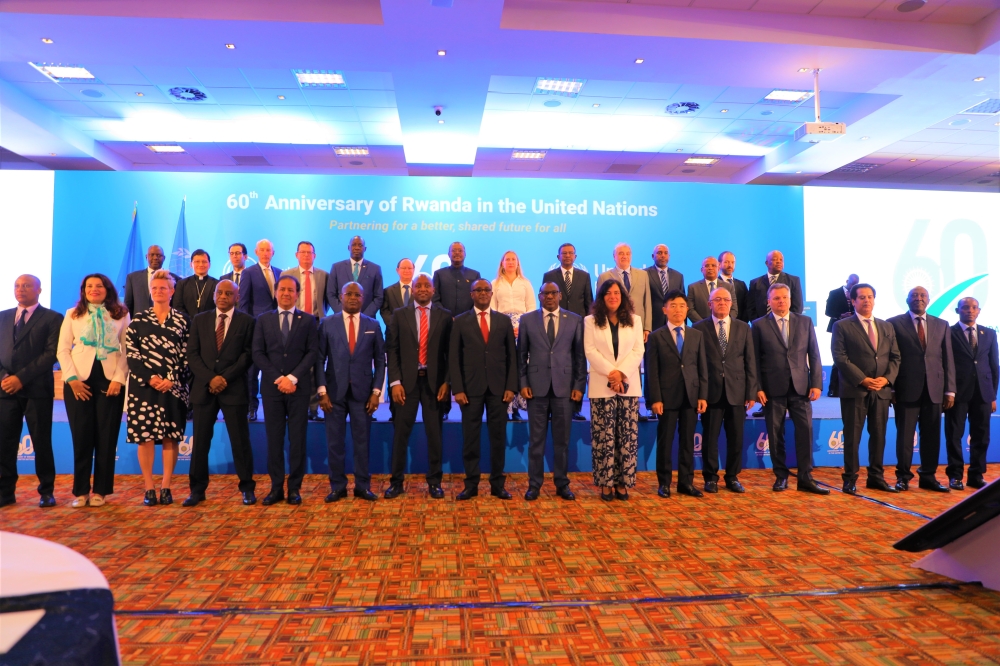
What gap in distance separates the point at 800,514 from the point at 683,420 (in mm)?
1055

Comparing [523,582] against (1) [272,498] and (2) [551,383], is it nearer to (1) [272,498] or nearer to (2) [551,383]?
(2) [551,383]

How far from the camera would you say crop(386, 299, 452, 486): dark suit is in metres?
4.67

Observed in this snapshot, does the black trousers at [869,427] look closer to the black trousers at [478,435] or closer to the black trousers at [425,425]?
the black trousers at [478,435]

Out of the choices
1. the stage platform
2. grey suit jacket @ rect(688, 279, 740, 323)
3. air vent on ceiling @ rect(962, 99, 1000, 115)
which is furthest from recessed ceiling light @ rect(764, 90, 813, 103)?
the stage platform

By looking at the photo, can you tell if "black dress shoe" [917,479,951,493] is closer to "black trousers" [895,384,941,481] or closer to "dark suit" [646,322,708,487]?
"black trousers" [895,384,941,481]

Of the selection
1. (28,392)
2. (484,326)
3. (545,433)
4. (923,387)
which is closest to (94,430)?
(28,392)

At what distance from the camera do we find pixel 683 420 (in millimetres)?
4891

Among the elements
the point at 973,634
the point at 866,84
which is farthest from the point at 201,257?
the point at 866,84

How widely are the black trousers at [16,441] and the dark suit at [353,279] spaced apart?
247 cm

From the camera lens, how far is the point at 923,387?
16.6ft

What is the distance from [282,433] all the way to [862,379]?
15.0ft

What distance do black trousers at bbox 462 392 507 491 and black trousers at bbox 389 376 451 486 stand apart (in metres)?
0.23

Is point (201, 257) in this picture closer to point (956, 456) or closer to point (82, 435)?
point (82, 435)

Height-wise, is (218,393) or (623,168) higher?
(623,168)
